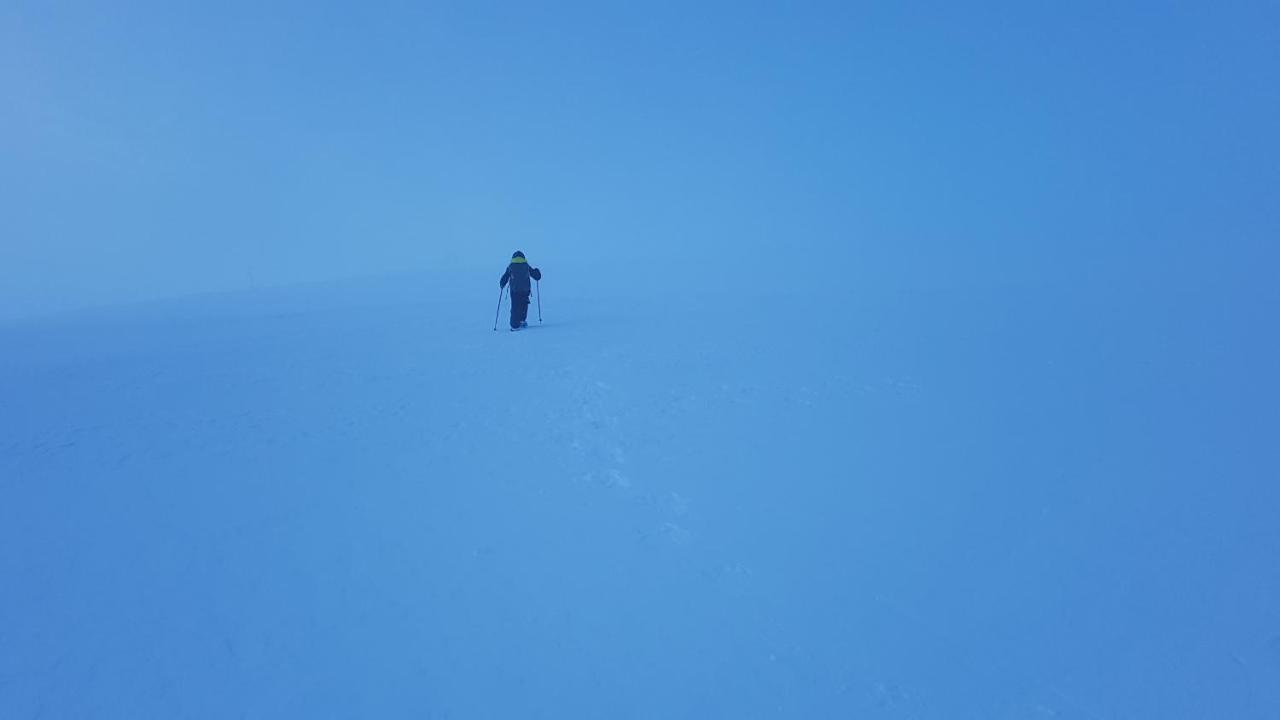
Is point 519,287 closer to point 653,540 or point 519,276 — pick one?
point 519,276

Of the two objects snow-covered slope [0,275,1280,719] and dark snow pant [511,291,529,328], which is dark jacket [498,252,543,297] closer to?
dark snow pant [511,291,529,328]

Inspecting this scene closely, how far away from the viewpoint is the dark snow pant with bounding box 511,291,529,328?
12172 millimetres

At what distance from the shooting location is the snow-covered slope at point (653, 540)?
10.2 ft

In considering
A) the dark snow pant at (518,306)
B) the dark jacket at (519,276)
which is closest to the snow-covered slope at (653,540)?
the dark snow pant at (518,306)

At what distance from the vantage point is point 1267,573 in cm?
391

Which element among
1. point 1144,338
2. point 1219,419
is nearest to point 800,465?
point 1219,419

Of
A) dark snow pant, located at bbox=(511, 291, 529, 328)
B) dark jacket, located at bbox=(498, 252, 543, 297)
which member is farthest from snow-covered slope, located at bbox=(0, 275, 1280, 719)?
dark jacket, located at bbox=(498, 252, 543, 297)

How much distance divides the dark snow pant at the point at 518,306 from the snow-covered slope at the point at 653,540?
12.2 feet

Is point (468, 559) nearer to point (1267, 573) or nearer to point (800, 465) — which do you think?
point (800, 465)

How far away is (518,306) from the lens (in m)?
12.2

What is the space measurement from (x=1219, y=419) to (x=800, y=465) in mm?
4891

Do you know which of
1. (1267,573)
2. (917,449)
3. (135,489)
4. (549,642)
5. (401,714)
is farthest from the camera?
(917,449)

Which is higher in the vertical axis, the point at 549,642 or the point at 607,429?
the point at 607,429

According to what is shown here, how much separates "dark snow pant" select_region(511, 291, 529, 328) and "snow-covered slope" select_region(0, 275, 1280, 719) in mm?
3720
